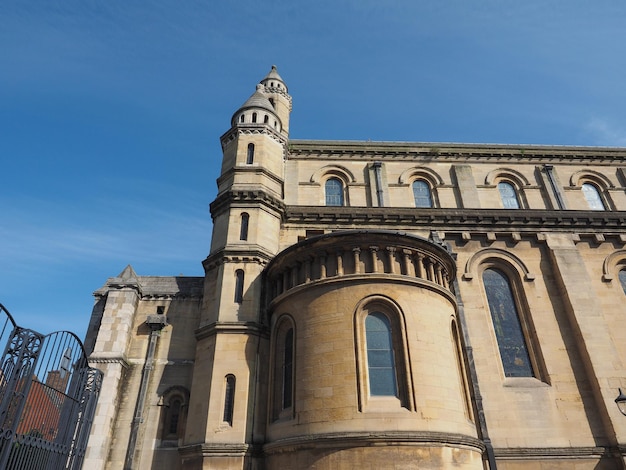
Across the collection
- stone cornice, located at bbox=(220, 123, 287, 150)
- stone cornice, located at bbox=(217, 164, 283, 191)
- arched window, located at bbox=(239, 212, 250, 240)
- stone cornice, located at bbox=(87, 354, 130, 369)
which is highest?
stone cornice, located at bbox=(220, 123, 287, 150)

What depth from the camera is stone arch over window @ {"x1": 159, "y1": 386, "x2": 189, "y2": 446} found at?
55.0 ft

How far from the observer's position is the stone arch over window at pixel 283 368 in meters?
14.6

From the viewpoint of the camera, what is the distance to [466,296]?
19234 mm

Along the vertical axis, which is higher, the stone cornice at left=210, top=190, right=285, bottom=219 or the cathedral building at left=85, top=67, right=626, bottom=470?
the stone cornice at left=210, top=190, right=285, bottom=219

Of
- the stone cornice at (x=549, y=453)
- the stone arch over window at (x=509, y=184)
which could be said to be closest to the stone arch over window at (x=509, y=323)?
the stone cornice at (x=549, y=453)

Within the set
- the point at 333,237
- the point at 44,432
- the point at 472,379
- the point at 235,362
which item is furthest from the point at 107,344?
the point at 472,379

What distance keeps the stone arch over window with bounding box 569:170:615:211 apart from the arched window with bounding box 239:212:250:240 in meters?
19.1

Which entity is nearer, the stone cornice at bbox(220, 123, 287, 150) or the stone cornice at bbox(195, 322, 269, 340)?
the stone cornice at bbox(195, 322, 269, 340)

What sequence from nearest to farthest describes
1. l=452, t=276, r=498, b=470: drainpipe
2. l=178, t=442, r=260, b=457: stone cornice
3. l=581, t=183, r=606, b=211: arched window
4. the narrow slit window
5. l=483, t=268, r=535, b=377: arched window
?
1. l=178, t=442, r=260, b=457: stone cornice
2. l=452, t=276, r=498, b=470: drainpipe
3. the narrow slit window
4. l=483, t=268, r=535, b=377: arched window
5. l=581, t=183, r=606, b=211: arched window

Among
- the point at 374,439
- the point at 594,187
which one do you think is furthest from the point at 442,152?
the point at 374,439

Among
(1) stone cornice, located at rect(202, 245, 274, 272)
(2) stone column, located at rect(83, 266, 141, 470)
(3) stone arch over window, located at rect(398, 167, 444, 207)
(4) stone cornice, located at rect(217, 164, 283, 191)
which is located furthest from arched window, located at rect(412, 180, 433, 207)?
(2) stone column, located at rect(83, 266, 141, 470)

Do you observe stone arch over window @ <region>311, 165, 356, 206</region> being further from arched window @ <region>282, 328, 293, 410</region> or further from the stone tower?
arched window @ <region>282, 328, 293, 410</region>

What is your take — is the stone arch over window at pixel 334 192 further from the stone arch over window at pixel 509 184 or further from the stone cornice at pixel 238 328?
the stone cornice at pixel 238 328

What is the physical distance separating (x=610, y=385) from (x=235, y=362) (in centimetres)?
1495
